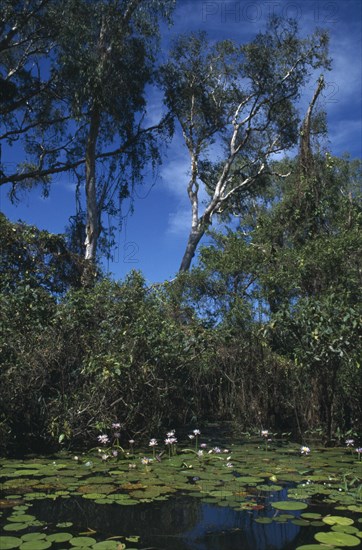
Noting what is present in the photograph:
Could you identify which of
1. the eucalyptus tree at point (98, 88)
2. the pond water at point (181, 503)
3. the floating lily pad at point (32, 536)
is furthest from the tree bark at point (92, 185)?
the floating lily pad at point (32, 536)

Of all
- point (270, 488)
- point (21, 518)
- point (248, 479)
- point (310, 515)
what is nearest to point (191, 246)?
point (248, 479)

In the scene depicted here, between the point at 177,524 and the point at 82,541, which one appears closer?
the point at 82,541

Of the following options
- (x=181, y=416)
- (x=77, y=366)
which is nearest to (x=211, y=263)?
(x=181, y=416)

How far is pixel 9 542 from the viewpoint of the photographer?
3326mm

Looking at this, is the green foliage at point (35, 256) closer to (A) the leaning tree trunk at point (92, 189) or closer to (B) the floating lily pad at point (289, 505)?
(A) the leaning tree trunk at point (92, 189)

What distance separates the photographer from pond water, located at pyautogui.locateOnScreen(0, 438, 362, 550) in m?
3.52

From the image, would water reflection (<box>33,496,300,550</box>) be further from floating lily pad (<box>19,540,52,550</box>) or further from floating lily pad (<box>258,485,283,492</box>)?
floating lily pad (<box>258,485,283,492</box>)

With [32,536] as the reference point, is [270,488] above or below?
above

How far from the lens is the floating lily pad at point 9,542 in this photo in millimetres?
3248

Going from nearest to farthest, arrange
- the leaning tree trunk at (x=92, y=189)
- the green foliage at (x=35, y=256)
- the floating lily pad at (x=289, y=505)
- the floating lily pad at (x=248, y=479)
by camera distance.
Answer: the floating lily pad at (x=289, y=505)
the floating lily pad at (x=248, y=479)
the green foliage at (x=35, y=256)
the leaning tree trunk at (x=92, y=189)

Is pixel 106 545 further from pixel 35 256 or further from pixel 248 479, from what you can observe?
pixel 35 256

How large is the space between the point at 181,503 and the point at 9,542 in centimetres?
150

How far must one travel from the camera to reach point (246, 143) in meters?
25.0

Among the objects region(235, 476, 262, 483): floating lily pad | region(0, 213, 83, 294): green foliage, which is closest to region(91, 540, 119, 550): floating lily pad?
region(235, 476, 262, 483): floating lily pad
